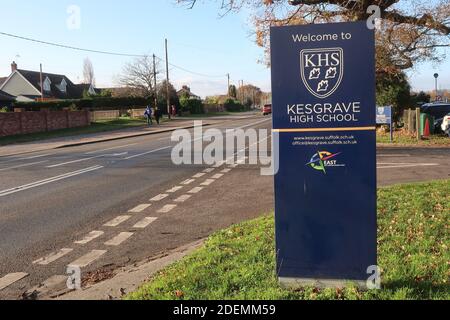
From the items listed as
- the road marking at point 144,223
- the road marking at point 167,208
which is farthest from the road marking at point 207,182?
the road marking at point 144,223

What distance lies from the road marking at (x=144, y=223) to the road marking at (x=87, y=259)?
1242 mm

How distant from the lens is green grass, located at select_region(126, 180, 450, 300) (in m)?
4.11

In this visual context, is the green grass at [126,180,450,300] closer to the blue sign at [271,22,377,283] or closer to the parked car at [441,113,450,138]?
the blue sign at [271,22,377,283]

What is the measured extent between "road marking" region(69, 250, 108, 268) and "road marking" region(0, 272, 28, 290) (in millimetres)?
559

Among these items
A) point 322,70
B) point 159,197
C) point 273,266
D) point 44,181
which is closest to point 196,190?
point 159,197

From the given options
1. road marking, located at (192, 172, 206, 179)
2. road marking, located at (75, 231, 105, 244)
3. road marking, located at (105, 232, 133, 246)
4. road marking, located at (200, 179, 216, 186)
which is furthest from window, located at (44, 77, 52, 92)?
road marking, located at (105, 232, 133, 246)

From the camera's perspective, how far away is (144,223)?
302 inches

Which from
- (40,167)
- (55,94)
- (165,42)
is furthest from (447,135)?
(55,94)

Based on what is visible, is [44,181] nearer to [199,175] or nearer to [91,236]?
[199,175]

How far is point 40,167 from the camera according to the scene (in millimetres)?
15289

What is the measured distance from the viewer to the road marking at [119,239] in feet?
21.7

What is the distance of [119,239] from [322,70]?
4.09 metres

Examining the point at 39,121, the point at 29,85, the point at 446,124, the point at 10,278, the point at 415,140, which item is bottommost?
the point at 10,278
